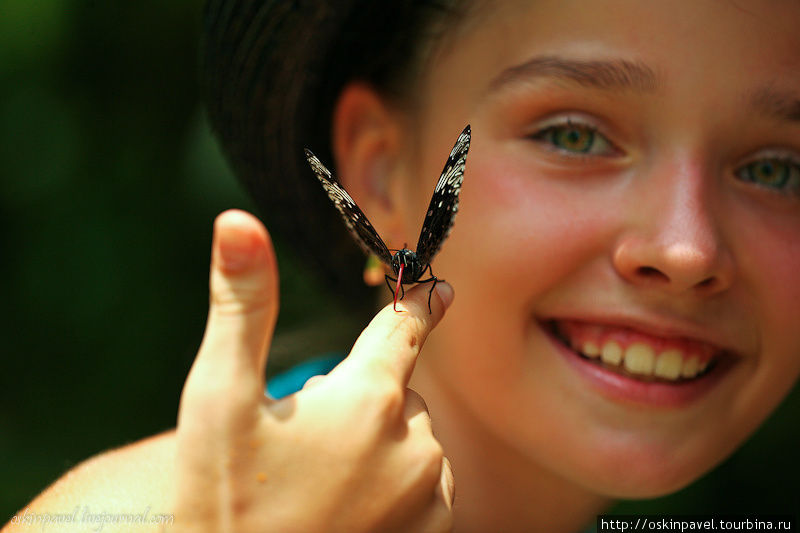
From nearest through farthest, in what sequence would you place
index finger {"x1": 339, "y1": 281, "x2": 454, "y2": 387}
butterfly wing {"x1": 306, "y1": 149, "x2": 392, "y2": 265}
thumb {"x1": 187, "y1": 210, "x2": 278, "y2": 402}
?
thumb {"x1": 187, "y1": 210, "x2": 278, "y2": 402} → index finger {"x1": 339, "y1": 281, "x2": 454, "y2": 387} → butterfly wing {"x1": 306, "y1": 149, "x2": 392, "y2": 265}

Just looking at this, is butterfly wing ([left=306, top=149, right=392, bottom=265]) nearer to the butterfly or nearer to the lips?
the butterfly

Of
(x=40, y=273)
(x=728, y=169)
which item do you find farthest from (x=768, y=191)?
(x=40, y=273)

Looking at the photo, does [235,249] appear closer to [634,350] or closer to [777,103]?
[634,350]

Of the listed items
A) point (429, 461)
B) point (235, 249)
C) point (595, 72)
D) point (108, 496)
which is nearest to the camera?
point (235, 249)

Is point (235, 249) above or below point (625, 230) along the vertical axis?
below

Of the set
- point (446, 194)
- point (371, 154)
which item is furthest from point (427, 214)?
point (371, 154)

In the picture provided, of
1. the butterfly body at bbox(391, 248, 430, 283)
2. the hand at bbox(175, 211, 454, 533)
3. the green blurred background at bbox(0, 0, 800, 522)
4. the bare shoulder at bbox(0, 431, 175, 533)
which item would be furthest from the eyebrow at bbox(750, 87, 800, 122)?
the green blurred background at bbox(0, 0, 800, 522)
